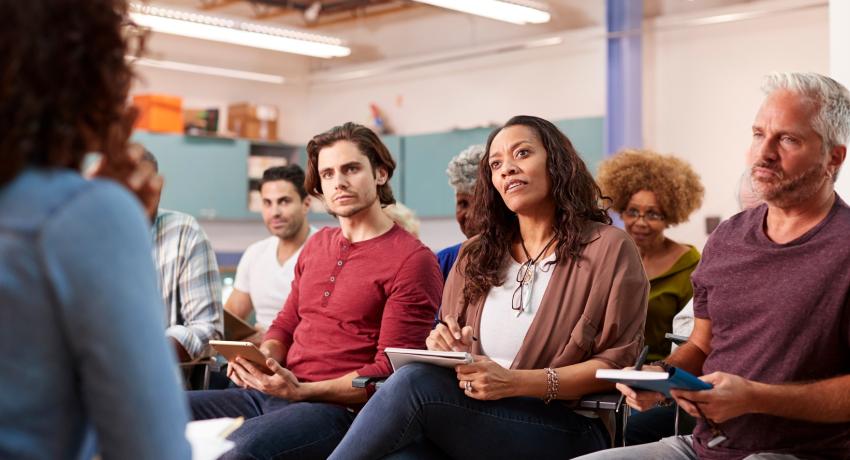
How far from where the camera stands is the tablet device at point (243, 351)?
2687 millimetres

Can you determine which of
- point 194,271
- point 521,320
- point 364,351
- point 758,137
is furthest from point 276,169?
point 758,137

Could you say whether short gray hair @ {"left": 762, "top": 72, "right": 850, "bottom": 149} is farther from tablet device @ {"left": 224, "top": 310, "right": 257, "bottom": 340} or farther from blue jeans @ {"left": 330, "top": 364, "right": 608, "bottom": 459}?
tablet device @ {"left": 224, "top": 310, "right": 257, "bottom": 340}

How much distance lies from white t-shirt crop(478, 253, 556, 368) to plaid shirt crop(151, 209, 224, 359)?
1048 millimetres

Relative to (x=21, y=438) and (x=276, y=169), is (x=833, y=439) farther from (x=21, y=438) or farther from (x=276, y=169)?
(x=276, y=169)

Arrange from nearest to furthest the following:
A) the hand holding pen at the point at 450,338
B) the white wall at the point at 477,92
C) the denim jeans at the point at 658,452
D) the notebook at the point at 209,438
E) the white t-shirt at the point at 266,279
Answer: the notebook at the point at 209,438, the denim jeans at the point at 658,452, the hand holding pen at the point at 450,338, the white t-shirt at the point at 266,279, the white wall at the point at 477,92

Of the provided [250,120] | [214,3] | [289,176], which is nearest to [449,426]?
[289,176]

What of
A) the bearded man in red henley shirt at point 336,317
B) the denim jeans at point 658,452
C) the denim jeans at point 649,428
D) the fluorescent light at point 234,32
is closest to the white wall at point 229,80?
the fluorescent light at point 234,32

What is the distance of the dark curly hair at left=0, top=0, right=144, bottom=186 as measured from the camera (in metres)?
0.91

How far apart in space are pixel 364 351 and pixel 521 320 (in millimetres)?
598

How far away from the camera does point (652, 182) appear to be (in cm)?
374

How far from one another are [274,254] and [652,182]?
191cm

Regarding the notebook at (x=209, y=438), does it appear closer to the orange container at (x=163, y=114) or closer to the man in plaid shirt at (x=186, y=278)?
the man in plaid shirt at (x=186, y=278)

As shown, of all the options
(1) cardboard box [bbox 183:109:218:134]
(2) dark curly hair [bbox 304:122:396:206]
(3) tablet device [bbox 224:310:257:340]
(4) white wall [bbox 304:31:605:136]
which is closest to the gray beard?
(2) dark curly hair [bbox 304:122:396:206]

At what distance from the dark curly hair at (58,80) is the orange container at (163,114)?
7.11 meters
